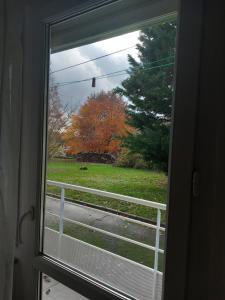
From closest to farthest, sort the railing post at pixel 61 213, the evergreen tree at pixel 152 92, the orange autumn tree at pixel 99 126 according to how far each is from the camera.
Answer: the evergreen tree at pixel 152 92 → the orange autumn tree at pixel 99 126 → the railing post at pixel 61 213

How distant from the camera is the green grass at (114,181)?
0.85m

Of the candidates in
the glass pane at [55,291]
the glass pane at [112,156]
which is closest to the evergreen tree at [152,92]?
the glass pane at [112,156]

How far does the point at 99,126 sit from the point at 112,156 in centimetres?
14

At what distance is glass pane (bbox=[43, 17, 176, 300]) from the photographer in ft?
2.76

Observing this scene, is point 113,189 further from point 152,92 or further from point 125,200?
point 152,92

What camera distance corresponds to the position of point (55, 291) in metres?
1.10

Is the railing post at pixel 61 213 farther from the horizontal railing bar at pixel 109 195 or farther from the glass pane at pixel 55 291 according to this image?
the glass pane at pixel 55 291

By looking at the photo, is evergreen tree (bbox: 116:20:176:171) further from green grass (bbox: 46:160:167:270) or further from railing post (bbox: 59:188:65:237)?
railing post (bbox: 59:188:65:237)

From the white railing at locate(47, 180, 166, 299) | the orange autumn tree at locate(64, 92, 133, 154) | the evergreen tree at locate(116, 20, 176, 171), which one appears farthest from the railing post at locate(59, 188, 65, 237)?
the evergreen tree at locate(116, 20, 176, 171)

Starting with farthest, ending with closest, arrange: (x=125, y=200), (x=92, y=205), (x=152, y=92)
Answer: (x=92, y=205) < (x=125, y=200) < (x=152, y=92)

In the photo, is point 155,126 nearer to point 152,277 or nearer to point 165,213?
point 165,213
